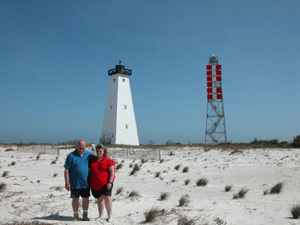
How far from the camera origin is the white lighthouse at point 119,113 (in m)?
35.4

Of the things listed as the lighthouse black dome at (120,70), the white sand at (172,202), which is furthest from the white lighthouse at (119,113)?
the white sand at (172,202)

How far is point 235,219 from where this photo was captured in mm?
5598

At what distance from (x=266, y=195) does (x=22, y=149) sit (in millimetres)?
26271

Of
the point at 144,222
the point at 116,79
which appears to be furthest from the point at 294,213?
the point at 116,79

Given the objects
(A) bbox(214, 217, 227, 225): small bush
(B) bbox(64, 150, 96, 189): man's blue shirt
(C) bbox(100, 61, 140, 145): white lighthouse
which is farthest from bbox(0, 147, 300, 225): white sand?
(C) bbox(100, 61, 140, 145): white lighthouse

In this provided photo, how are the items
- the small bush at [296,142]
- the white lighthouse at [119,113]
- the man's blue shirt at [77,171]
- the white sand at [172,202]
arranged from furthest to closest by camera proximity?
the white lighthouse at [119,113] → the small bush at [296,142] → the white sand at [172,202] → the man's blue shirt at [77,171]

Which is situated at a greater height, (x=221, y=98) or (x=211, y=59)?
(x=211, y=59)

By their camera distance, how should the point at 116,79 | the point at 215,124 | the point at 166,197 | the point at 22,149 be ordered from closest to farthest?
1. the point at 166,197
2. the point at 22,149
3. the point at 116,79
4. the point at 215,124

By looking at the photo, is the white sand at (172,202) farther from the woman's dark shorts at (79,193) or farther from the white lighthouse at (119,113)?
the white lighthouse at (119,113)

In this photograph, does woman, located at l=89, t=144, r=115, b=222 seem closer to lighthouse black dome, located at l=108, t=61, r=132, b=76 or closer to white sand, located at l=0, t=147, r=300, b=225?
white sand, located at l=0, t=147, r=300, b=225

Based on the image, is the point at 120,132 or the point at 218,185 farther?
the point at 120,132

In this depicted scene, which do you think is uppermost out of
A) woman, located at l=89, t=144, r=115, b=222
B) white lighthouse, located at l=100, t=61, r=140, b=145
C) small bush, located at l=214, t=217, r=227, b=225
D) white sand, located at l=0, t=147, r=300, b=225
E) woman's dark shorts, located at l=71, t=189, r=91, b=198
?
white lighthouse, located at l=100, t=61, r=140, b=145

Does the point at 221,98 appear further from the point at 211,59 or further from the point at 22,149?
the point at 22,149

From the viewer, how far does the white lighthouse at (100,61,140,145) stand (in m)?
35.4
